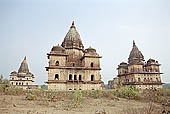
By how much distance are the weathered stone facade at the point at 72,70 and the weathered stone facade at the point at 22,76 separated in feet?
83.3

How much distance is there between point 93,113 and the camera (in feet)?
33.3

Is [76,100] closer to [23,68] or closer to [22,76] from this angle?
[22,76]

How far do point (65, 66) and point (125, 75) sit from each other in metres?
21.2

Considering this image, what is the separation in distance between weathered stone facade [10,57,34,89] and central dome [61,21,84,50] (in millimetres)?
24078

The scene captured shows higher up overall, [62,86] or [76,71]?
[76,71]

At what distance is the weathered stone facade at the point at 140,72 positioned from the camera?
38531 mm

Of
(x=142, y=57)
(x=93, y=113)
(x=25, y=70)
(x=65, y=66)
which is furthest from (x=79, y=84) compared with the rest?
(x=25, y=70)

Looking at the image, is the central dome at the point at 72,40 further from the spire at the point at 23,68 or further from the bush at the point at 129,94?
the spire at the point at 23,68

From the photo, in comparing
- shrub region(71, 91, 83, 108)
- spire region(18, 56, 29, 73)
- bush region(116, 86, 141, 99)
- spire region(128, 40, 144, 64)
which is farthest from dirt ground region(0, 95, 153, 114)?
spire region(18, 56, 29, 73)

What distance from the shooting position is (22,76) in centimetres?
4919

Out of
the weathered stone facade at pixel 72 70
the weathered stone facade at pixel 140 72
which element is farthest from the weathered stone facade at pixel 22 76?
the weathered stone facade at pixel 140 72

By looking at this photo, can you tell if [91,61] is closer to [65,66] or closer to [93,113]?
[65,66]

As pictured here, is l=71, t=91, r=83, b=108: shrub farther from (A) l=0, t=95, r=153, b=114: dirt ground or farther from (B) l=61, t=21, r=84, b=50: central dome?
(B) l=61, t=21, r=84, b=50: central dome

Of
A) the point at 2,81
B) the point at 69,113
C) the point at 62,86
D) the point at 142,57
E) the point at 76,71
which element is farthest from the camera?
the point at 142,57
